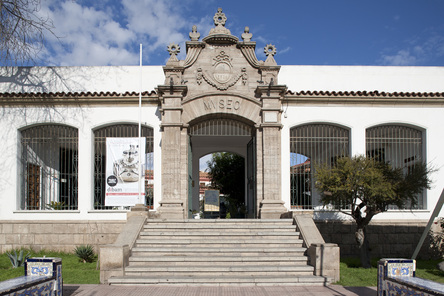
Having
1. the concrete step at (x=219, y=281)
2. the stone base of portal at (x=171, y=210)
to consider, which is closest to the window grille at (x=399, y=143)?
the concrete step at (x=219, y=281)

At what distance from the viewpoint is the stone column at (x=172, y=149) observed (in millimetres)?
12000

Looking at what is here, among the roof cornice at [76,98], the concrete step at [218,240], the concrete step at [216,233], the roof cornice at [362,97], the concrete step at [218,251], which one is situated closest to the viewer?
the concrete step at [218,251]

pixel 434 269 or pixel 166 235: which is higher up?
pixel 166 235

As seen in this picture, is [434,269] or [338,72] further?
[338,72]

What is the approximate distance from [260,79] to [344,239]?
5.63 metres

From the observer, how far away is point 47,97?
12500mm

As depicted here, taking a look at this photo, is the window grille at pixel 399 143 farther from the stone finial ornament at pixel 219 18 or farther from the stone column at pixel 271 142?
the stone finial ornament at pixel 219 18

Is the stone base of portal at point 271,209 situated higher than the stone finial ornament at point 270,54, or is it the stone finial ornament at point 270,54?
the stone finial ornament at point 270,54

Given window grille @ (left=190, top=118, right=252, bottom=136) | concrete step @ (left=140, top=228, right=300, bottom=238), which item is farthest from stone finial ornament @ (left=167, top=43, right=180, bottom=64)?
concrete step @ (left=140, top=228, right=300, bottom=238)

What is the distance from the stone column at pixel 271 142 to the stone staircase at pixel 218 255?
5.01ft

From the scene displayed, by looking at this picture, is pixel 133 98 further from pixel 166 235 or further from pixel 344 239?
pixel 344 239

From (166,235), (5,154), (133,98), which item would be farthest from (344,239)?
(5,154)

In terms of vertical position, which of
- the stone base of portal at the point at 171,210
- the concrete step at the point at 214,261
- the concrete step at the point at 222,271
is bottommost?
the concrete step at the point at 222,271

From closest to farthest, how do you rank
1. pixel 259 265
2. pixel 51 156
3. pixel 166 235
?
pixel 259 265, pixel 166 235, pixel 51 156
